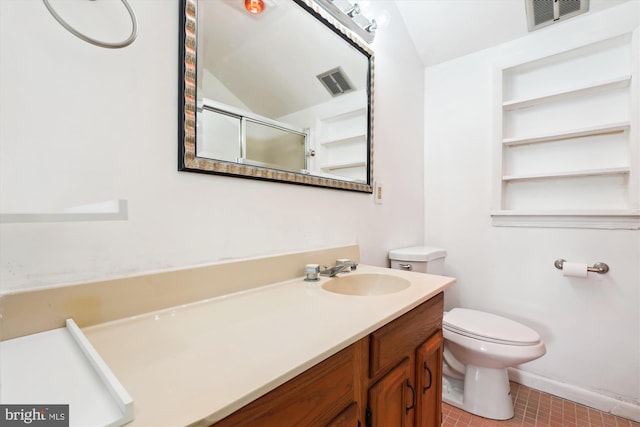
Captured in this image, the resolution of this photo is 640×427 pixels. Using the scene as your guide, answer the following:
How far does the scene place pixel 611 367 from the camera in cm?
157

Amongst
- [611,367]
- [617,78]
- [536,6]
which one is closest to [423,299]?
[611,367]

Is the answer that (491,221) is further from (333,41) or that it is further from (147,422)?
(147,422)

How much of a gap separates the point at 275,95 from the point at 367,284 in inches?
35.3

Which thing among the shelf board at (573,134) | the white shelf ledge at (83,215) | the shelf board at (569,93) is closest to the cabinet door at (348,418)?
the white shelf ledge at (83,215)

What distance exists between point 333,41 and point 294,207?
34.1 inches

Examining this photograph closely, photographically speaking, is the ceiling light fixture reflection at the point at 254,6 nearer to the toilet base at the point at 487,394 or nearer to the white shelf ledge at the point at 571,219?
the white shelf ledge at the point at 571,219

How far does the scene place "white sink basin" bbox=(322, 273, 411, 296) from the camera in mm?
1177

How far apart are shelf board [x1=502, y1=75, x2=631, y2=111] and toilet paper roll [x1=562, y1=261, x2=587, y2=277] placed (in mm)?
987

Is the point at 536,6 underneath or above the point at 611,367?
above

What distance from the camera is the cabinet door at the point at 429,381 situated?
991mm

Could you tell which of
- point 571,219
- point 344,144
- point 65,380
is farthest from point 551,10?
point 65,380

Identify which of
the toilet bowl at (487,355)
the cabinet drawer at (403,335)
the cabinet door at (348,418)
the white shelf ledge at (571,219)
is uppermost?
the white shelf ledge at (571,219)

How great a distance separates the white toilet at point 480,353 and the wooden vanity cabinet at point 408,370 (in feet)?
1.54

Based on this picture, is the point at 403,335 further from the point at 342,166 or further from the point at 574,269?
the point at 574,269
